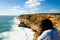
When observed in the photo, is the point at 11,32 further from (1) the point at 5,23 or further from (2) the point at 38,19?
(2) the point at 38,19

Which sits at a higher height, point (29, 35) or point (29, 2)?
point (29, 2)

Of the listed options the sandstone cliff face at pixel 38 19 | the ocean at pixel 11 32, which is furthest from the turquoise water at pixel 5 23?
the sandstone cliff face at pixel 38 19

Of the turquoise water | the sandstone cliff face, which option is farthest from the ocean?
the sandstone cliff face

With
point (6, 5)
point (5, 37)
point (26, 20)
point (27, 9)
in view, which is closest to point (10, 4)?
point (6, 5)

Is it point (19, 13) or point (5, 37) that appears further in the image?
point (5, 37)

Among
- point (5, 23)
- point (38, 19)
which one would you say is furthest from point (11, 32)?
point (38, 19)

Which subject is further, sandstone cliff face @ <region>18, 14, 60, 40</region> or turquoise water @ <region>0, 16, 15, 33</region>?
turquoise water @ <region>0, 16, 15, 33</region>

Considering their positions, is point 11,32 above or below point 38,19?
below

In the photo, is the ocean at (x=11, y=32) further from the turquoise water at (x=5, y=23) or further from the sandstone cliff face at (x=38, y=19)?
the sandstone cliff face at (x=38, y=19)

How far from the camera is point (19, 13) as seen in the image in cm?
388

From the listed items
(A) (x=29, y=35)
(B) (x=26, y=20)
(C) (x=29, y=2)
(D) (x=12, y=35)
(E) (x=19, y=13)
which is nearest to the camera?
(C) (x=29, y=2)

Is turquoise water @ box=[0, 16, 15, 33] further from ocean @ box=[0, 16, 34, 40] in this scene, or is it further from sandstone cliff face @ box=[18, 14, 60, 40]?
sandstone cliff face @ box=[18, 14, 60, 40]

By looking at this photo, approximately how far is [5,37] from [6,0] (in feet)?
4.05

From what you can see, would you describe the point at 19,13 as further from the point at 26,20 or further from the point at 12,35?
the point at 26,20
